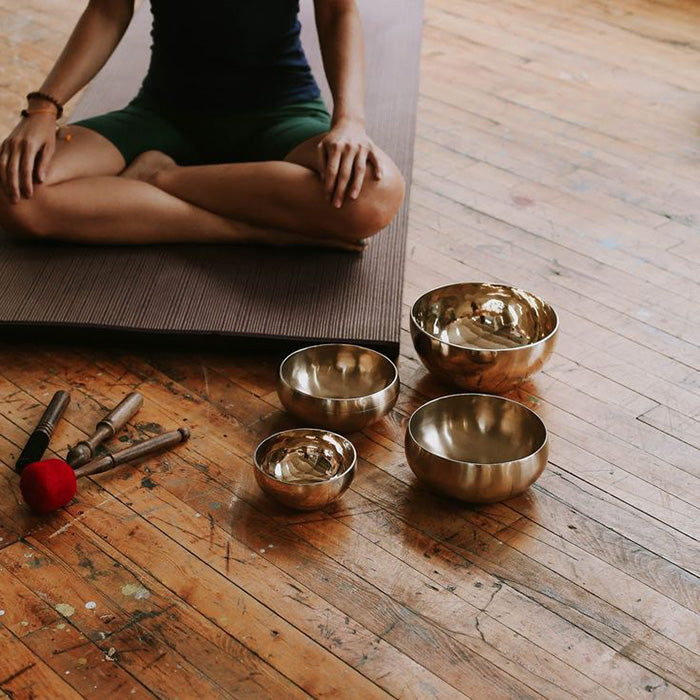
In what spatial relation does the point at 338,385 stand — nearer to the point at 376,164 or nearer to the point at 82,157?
the point at 376,164

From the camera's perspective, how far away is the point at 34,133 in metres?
1.86

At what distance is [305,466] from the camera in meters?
1.49

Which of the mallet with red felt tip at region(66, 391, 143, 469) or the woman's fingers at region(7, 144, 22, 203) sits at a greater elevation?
the woman's fingers at region(7, 144, 22, 203)

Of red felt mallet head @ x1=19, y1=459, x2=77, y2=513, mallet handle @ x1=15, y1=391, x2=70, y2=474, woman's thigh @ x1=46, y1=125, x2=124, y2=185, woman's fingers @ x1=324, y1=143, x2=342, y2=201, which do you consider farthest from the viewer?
woman's thigh @ x1=46, y1=125, x2=124, y2=185

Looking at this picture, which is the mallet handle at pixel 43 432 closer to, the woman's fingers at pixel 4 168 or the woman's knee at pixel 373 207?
the woman's fingers at pixel 4 168

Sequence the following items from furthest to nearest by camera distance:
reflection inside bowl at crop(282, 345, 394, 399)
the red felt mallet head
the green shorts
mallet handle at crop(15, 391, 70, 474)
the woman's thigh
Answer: the green shorts, the woman's thigh, reflection inside bowl at crop(282, 345, 394, 399), mallet handle at crop(15, 391, 70, 474), the red felt mallet head

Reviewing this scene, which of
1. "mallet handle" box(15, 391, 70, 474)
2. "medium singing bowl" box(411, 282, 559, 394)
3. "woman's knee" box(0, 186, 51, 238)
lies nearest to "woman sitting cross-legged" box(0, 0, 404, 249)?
"woman's knee" box(0, 186, 51, 238)

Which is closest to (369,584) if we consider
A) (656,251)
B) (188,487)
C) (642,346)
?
(188,487)

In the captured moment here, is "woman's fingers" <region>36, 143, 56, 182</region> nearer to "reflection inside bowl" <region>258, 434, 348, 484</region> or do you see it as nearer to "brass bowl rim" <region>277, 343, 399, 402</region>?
"brass bowl rim" <region>277, 343, 399, 402</region>

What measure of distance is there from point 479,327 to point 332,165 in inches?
14.8

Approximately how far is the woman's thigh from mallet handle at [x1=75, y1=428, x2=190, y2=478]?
602mm

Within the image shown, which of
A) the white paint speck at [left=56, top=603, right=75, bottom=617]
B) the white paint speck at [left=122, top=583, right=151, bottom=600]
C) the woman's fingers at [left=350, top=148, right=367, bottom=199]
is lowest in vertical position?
the white paint speck at [left=122, top=583, right=151, bottom=600]

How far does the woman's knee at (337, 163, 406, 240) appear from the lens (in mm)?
1790

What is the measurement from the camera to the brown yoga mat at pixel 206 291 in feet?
5.62
